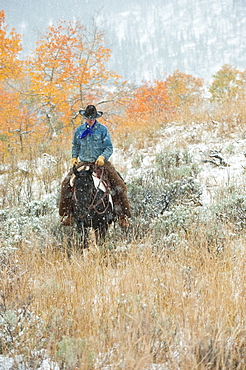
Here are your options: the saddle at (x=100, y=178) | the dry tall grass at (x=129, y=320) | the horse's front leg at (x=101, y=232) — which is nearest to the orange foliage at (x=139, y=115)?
the saddle at (x=100, y=178)

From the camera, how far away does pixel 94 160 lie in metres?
5.18

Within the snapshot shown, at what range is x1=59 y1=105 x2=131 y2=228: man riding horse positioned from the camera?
4973 millimetres

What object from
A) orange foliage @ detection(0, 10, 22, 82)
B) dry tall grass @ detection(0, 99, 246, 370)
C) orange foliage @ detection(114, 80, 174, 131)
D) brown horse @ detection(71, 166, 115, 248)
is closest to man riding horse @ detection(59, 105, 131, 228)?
brown horse @ detection(71, 166, 115, 248)

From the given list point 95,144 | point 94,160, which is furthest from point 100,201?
point 95,144

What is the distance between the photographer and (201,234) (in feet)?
13.3

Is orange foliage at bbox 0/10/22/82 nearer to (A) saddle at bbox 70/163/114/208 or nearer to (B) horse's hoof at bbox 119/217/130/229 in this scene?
(A) saddle at bbox 70/163/114/208

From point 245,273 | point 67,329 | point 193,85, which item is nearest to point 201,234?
point 245,273

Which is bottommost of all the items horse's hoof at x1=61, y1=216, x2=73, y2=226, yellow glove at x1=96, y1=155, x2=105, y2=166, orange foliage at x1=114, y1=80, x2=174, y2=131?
horse's hoof at x1=61, y1=216, x2=73, y2=226

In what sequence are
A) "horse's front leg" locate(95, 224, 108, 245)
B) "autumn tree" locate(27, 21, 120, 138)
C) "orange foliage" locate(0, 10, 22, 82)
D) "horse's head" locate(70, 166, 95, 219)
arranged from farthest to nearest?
1. "autumn tree" locate(27, 21, 120, 138)
2. "orange foliage" locate(0, 10, 22, 82)
3. "horse's front leg" locate(95, 224, 108, 245)
4. "horse's head" locate(70, 166, 95, 219)

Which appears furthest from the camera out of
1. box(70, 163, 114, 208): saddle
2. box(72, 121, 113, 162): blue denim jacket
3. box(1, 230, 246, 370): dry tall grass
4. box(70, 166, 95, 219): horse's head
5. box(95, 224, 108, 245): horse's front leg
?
box(72, 121, 113, 162): blue denim jacket

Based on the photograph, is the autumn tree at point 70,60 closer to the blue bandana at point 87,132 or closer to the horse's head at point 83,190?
the blue bandana at point 87,132

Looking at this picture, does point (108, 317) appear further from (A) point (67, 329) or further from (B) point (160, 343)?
(B) point (160, 343)

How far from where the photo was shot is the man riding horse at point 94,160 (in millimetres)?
4973

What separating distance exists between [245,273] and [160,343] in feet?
4.29
